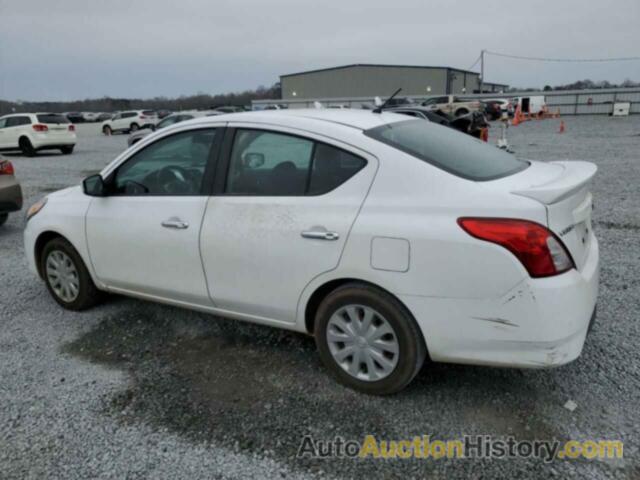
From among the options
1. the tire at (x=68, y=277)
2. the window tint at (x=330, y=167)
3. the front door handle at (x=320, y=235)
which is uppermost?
the window tint at (x=330, y=167)

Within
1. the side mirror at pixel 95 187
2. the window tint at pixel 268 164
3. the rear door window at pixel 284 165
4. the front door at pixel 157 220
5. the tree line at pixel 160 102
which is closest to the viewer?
the rear door window at pixel 284 165

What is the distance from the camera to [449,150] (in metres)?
3.04

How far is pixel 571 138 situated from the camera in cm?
1980

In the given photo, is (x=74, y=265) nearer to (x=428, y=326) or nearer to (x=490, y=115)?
(x=428, y=326)

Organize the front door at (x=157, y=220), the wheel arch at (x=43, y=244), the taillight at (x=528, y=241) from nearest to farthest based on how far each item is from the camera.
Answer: the taillight at (x=528, y=241) → the front door at (x=157, y=220) → the wheel arch at (x=43, y=244)

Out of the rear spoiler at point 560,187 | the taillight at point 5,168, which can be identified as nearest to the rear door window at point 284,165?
the rear spoiler at point 560,187

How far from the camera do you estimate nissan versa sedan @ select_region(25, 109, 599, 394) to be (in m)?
2.47

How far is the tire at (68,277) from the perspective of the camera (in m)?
4.13

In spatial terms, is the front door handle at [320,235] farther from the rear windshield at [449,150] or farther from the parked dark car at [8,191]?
the parked dark car at [8,191]

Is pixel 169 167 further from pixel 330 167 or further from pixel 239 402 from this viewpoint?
pixel 239 402

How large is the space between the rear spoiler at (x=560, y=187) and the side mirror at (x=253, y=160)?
5.13 ft

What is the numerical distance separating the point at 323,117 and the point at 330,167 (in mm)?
460

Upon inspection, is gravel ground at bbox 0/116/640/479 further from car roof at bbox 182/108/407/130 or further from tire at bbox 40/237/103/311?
car roof at bbox 182/108/407/130

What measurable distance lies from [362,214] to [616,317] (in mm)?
2417
